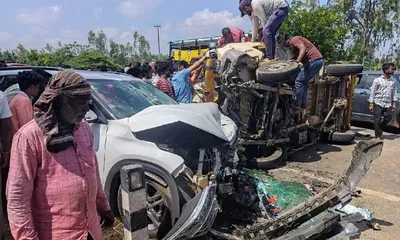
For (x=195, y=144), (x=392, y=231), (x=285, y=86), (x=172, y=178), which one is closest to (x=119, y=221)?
(x=172, y=178)

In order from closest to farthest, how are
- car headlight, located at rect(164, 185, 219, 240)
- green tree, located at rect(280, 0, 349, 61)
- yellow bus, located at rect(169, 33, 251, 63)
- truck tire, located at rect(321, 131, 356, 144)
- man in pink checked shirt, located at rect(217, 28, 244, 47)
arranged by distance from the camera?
car headlight, located at rect(164, 185, 219, 240), man in pink checked shirt, located at rect(217, 28, 244, 47), truck tire, located at rect(321, 131, 356, 144), green tree, located at rect(280, 0, 349, 61), yellow bus, located at rect(169, 33, 251, 63)

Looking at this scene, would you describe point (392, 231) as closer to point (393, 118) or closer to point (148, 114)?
point (148, 114)

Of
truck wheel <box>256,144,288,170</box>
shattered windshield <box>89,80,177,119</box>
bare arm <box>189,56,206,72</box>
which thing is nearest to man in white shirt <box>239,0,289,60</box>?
bare arm <box>189,56,206,72</box>

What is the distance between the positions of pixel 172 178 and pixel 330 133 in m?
5.98

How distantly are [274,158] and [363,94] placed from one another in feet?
18.2

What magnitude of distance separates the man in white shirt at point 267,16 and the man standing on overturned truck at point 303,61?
45 centimetres

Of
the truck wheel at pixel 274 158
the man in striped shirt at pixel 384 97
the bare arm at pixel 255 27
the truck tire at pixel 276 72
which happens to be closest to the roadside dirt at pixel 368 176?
the truck wheel at pixel 274 158

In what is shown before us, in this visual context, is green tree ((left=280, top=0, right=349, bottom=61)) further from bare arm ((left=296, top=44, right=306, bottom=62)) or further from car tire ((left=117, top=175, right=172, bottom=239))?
car tire ((left=117, top=175, right=172, bottom=239))

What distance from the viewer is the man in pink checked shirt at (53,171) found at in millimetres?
1714

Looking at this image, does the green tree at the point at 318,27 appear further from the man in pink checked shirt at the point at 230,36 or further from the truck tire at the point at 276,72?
the truck tire at the point at 276,72

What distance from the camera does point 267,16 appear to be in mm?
6680

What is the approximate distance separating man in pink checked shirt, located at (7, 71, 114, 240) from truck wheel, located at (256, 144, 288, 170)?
4.57 metres

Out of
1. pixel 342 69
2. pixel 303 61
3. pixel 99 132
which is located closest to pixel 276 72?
pixel 303 61

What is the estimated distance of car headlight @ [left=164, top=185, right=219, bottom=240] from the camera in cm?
267
